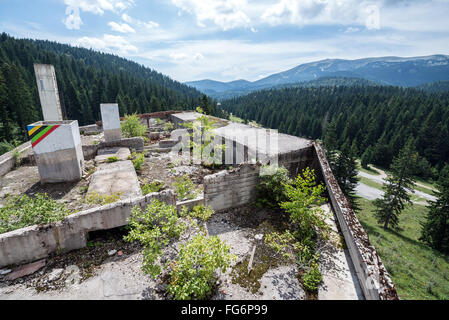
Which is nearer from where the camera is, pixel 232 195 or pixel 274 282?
pixel 274 282

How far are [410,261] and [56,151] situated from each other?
28.9 m

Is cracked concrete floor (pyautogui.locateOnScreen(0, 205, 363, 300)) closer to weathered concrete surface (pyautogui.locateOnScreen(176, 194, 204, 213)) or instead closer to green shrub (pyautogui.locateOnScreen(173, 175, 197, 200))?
weathered concrete surface (pyautogui.locateOnScreen(176, 194, 204, 213))

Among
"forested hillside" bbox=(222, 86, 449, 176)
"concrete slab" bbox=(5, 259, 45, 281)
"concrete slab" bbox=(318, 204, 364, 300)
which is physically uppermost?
"concrete slab" bbox=(5, 259, 45, 281)

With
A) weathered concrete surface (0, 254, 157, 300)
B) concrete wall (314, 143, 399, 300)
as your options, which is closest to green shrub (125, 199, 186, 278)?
weathered concrete surface (0, 254, 157, 300)

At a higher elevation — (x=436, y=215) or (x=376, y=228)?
(x=436, y=215)

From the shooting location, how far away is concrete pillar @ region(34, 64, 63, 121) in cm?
1184

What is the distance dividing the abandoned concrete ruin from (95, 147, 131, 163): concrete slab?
0.09 ft

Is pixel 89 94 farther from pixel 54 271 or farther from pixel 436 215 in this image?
pixel 436 215

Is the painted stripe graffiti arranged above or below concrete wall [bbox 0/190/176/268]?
above

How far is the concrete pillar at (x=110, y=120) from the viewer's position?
40.1 ft

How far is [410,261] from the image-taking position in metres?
20.2

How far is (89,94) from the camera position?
59.9 meters

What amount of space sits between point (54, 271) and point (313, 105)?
10771cm

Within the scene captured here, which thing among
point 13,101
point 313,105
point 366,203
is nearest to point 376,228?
point 366,203
